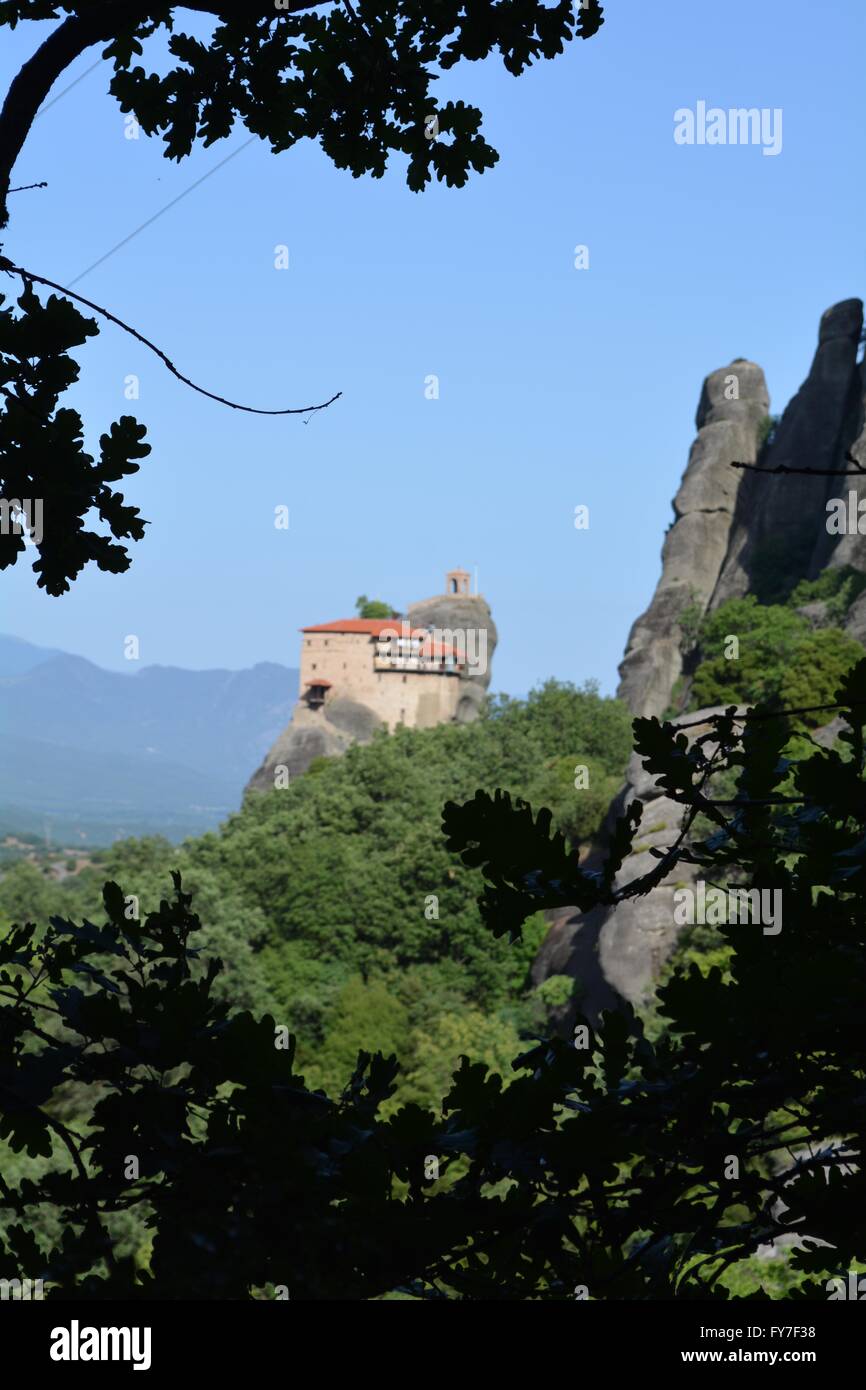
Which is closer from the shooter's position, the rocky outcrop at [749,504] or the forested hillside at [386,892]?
the forested hillside at [386,892]

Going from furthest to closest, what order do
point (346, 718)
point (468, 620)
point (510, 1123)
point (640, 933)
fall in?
1. point (468, 620)
2. point (346, 718)
3. point (640, 933)
4. point (510, 1123)

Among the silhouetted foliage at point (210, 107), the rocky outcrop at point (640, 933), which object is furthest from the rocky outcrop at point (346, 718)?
the silhouetted foliage at point (210, 107)

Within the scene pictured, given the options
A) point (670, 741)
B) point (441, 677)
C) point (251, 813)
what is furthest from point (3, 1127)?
point (441, 677)

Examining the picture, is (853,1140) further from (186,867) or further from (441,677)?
(441,677)

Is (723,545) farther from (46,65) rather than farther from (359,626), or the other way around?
(46,65)

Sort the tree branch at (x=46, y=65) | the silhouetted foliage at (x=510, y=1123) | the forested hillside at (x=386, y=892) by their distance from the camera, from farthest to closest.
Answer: the forested hillside at (x=386, y=892) < the tree branch at (x=46, y=65) < the silhouetted foliage at (x=510, y=1123)

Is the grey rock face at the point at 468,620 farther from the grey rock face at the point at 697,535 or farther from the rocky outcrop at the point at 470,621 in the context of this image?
the grey rock face at the point at 697,535

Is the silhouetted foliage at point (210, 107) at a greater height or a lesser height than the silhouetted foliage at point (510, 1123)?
greater

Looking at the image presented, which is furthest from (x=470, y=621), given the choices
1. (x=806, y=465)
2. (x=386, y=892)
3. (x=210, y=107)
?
(x=210, y=107)

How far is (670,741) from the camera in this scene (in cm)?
306

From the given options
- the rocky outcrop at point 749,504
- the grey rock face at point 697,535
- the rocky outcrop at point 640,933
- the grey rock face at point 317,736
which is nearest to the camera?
the rocky outcrop at point 640,933

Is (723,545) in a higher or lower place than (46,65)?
higher

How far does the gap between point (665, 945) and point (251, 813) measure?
33.0 metres

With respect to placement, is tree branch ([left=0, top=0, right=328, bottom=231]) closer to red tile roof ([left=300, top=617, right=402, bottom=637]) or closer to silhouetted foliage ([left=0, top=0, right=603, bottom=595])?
silhouetted foliage ([left=0, top=0, right=603, bottom=595])
